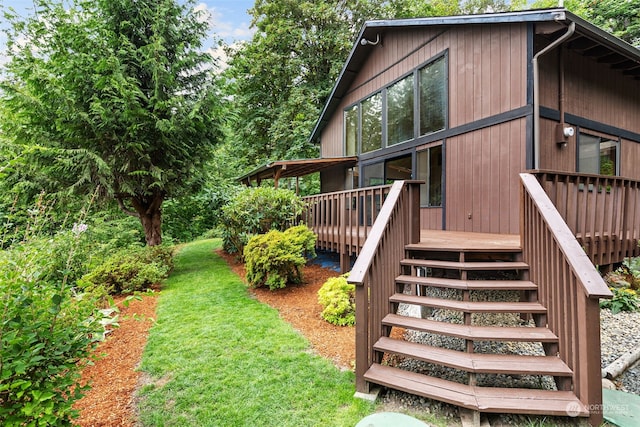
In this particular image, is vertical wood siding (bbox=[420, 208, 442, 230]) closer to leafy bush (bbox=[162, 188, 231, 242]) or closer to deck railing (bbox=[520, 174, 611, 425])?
deck railing (bbox=[520, 174, 611, 425])

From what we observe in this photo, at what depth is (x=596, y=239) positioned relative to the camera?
4.11m

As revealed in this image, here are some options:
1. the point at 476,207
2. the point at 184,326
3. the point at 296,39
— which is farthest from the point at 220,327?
the point at 296,39

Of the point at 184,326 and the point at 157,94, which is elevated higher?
the point at 157,94

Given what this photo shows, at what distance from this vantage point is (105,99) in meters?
7.57

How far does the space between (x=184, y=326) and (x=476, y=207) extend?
17.9ft

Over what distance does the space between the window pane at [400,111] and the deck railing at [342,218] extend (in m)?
2.04

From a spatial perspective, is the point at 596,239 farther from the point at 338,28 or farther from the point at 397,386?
the point at 338,28

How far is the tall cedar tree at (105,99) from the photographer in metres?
7.20

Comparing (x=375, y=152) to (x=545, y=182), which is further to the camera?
(x=375, y=152)

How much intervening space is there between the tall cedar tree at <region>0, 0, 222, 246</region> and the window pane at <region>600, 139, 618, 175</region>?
9.24 metres

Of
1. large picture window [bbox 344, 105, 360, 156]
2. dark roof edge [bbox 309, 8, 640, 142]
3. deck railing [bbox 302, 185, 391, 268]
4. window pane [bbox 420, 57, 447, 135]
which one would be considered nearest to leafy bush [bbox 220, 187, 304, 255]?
deck railing [bbox 302, 185, 391, 268]

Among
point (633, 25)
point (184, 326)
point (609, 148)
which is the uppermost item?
point (633, 25)

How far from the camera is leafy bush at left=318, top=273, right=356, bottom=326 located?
4350 mm

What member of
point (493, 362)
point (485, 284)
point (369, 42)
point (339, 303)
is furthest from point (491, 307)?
point (369, 42)
